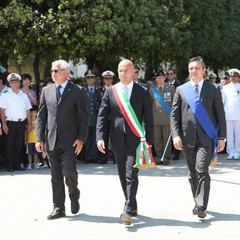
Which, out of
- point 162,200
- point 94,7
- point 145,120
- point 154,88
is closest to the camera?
point 145,120

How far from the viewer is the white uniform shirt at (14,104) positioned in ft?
37.0

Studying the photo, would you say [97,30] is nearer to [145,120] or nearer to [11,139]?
[11,139]

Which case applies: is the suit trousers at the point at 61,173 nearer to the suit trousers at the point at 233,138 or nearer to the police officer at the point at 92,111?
the police officer at the point at 92,111

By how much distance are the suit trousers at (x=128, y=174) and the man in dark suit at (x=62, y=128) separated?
52 cm

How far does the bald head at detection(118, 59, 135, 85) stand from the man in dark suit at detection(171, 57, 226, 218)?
2.31 feet

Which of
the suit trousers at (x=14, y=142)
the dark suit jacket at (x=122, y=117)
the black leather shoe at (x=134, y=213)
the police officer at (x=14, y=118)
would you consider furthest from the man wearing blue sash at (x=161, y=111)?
the dark suit jacket at (x=122, y=117)

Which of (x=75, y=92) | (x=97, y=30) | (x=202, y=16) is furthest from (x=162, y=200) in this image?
(x=202, y=16)

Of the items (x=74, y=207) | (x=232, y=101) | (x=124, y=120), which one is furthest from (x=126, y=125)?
(x=232, y=101)

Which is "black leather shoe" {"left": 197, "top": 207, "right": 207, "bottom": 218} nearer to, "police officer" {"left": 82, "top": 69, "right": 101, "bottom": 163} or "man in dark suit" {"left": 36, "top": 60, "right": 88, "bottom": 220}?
"man in dark suit" {"left": 36, "top": 60, "right": 88, "bottom": 220}

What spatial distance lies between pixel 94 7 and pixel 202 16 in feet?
23.7

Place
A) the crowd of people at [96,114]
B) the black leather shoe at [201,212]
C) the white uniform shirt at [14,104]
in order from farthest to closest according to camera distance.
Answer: the crowd of people at [96,114] → the white uniform shirt at [14,104] → the black leather shoe at [201,212]

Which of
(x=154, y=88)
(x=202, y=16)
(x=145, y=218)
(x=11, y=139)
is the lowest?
(x=145, y=218)

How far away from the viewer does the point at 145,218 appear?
278 inches

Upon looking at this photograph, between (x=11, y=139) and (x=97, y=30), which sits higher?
(x=97, y=30)
